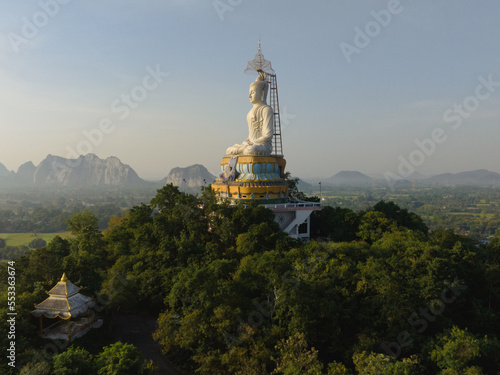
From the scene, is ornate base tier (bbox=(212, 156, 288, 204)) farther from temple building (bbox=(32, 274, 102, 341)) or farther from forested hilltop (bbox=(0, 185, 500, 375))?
temple building (bbox=(32, 274, 102, 341))

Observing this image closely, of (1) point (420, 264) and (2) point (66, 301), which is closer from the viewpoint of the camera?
(2) point (66, 301)

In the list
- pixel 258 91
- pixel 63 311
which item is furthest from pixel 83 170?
pixel 63 311

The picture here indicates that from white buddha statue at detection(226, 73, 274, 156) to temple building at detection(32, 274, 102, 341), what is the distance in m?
14.1

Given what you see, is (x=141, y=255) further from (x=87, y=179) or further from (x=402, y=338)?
(x=87, y=179)

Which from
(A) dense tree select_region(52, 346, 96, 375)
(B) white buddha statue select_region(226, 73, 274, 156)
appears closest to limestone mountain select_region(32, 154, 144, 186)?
(B) white buddha statue select_region(226, 73, 274, 156)

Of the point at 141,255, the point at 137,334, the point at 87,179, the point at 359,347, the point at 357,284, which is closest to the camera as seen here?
the point at 359,347

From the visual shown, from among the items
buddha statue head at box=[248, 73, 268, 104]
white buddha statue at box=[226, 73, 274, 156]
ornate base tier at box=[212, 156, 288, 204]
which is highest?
buddha statue head at box=[248, 73, 268, 104]

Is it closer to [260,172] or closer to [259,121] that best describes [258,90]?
[259,121]

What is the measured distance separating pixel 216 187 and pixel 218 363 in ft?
44.8

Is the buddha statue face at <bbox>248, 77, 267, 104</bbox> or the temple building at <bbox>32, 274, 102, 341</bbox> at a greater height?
the buddha statue face at <bbox>248, 77, 267, 104</bbox>

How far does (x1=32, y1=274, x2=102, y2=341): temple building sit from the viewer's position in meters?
12.7

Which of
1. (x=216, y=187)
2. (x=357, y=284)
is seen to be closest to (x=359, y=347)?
(x=357, y=284)

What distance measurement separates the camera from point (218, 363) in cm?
1184

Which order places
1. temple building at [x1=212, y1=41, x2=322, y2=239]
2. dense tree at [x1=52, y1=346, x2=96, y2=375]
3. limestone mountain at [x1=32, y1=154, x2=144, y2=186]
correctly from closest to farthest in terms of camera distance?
1. dense tree at [x1=52, y1=346, x2=96, y2=375]
2. temple building at [x1=212, y1=41, x2=322, y2=239]
3. limestone mountain at [x1=32, y1=154, x2=144, y2=186]
